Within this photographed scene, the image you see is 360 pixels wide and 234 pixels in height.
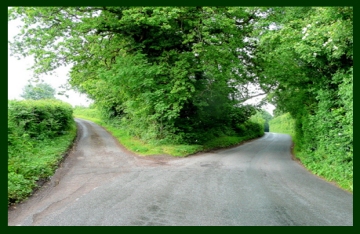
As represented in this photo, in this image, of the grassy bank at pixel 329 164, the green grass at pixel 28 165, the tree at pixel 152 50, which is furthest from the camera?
the tree at pixel 152 50

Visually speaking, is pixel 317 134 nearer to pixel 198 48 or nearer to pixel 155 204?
pixel 198 48

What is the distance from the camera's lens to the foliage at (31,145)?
21.8 ft

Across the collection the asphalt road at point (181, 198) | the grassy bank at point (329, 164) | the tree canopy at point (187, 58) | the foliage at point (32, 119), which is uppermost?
the tree canopy at point (187, 58)

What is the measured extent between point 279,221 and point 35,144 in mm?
10610

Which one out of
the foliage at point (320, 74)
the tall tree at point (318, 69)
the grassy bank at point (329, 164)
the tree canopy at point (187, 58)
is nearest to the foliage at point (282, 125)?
the tree canopy at point (187, 58)

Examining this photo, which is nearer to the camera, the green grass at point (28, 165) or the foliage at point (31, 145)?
the green grass at point (28, 165)

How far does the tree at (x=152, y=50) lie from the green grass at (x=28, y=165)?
4.70m

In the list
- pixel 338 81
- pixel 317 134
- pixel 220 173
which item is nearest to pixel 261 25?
pixel 338 81

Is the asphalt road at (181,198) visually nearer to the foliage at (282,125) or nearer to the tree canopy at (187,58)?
the tree canopy at (187,58)

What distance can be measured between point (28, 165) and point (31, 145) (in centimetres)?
268

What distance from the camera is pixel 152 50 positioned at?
49.3 feet

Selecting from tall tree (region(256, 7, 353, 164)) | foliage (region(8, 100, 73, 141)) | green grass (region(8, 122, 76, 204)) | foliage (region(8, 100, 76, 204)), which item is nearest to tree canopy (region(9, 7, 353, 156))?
tall tree (region(256, 7, 353, 164))

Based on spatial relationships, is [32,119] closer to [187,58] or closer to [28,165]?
[28,165]

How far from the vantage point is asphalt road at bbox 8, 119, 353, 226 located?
4.89 metres
